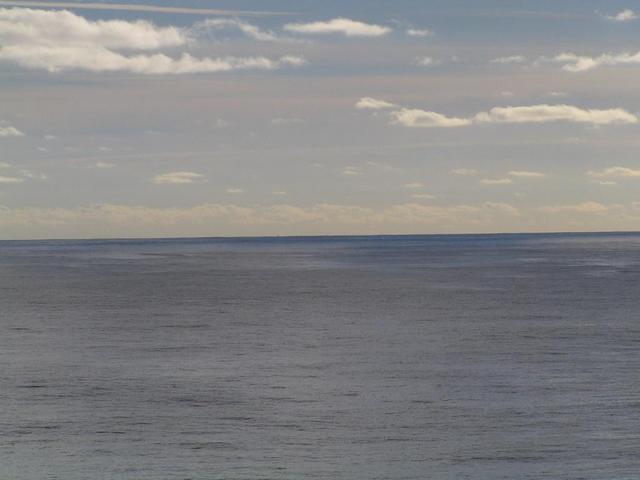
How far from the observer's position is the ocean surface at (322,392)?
2889cm

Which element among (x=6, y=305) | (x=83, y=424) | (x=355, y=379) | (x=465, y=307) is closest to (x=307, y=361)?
(x=355, y=379)

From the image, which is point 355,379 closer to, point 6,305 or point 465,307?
point 465,307

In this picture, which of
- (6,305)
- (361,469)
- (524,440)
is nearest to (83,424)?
(361,469)

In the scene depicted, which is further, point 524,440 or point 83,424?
point 83,424

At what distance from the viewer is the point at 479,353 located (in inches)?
2009

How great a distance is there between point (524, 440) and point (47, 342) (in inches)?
1353

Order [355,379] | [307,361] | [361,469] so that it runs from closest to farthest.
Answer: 1. [361,469]
2. [355,379]
3. [307,361]

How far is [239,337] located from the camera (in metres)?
59.3

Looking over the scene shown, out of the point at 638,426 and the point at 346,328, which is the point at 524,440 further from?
the point at 346,328

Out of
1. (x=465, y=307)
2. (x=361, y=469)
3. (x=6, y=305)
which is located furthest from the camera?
(x=6, y=305)

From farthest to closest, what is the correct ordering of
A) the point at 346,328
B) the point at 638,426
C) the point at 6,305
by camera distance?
the point at 6,305 < the point at 346,328 < the point at 638,426

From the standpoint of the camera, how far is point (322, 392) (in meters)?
39.4

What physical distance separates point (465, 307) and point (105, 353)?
36299 mm

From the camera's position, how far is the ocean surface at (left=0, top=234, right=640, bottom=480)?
1137 inches
